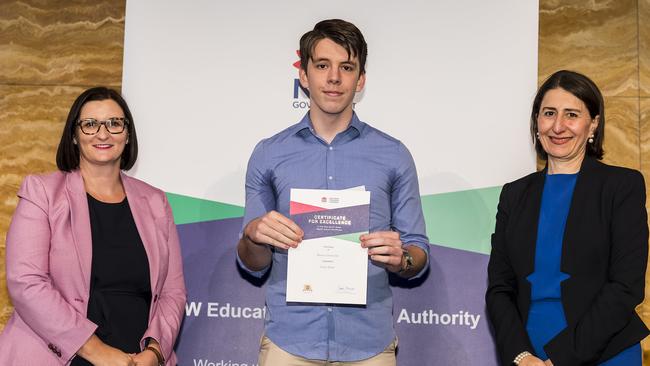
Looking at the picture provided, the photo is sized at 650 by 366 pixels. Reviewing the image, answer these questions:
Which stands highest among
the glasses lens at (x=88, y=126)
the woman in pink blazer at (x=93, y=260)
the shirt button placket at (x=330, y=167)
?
the glasses lens at (x=88, y=126)

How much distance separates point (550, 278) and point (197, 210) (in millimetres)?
1980

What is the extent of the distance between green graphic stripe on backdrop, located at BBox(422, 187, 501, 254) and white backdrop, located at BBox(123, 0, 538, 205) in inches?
2.1

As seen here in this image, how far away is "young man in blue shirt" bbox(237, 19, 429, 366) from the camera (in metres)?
3.05

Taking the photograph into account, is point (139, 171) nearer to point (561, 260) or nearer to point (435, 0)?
point (435, 0)

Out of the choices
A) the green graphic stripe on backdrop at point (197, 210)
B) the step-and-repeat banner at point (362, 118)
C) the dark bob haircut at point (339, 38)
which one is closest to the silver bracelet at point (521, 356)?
the step-and-repeat banner at point (362, 118)

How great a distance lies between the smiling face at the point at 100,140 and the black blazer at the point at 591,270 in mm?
1829

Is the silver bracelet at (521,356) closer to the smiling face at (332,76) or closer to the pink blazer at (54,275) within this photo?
the smiling face at (332,76)

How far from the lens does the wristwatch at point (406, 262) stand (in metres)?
3.03

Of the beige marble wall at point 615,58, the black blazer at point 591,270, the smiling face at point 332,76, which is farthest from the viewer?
the beige marble wall at point 615,58

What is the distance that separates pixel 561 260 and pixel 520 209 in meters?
0.31

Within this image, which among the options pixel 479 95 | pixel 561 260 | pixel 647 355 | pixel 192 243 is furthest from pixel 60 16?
pixel 647 355

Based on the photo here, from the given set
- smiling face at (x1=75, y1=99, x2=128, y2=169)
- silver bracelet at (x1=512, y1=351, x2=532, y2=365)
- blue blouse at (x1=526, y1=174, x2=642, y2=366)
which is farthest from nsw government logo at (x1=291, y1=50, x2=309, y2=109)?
silver bracelet at (x1=512, y1=351, x2=532, y2=365)

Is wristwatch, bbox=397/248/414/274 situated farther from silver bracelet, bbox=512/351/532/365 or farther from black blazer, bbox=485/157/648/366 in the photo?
silver bracelet, bbox=512/351/532/365

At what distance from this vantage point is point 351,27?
322 centimetres
